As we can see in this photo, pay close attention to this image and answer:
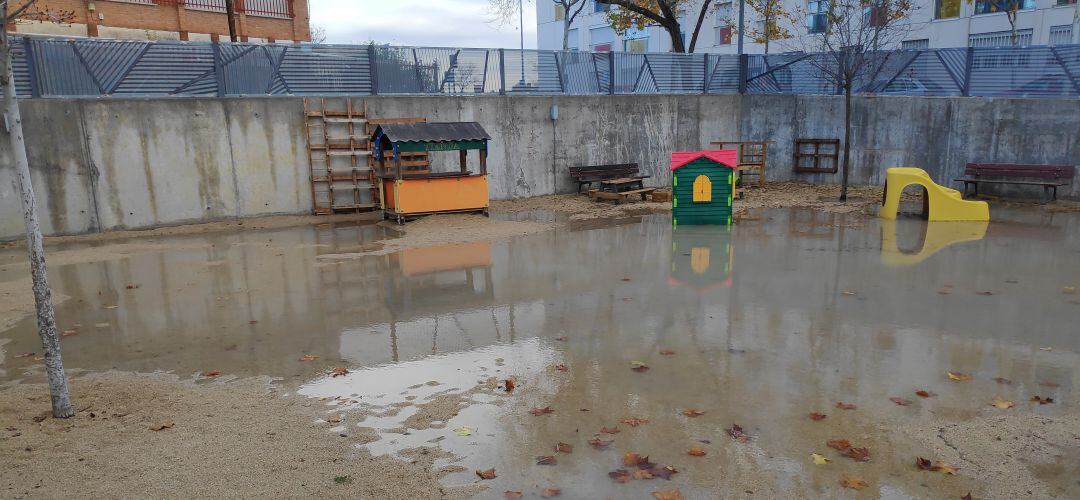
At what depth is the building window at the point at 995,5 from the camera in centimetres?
3000

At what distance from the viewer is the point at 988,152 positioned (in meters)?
17.4

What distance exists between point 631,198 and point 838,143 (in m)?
6.14

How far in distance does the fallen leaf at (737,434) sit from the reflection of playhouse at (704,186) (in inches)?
364

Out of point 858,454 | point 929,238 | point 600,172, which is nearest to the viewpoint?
point 858,454

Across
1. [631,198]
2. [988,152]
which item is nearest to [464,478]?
[631,198]

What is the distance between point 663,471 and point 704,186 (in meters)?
10.1

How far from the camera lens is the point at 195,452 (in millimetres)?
4867

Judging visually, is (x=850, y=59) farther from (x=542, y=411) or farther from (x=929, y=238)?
(x=542, y=411)

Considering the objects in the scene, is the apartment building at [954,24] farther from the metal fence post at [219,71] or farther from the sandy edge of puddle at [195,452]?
the sandy edge of puddle at [195,452]

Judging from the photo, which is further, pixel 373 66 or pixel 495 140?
pixel 495 140

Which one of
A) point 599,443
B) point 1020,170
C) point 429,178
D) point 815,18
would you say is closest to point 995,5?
point 815,18

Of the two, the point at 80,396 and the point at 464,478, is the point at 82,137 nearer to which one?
the point at 80,396

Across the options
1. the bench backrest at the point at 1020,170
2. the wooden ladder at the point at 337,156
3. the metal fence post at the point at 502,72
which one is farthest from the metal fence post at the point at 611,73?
the bench backrest at the point at 1020,170

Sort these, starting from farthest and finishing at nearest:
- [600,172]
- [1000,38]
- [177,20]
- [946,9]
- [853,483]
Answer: [946,9] → [1000,38] → [177,20] → [600,172] → [853,483]
